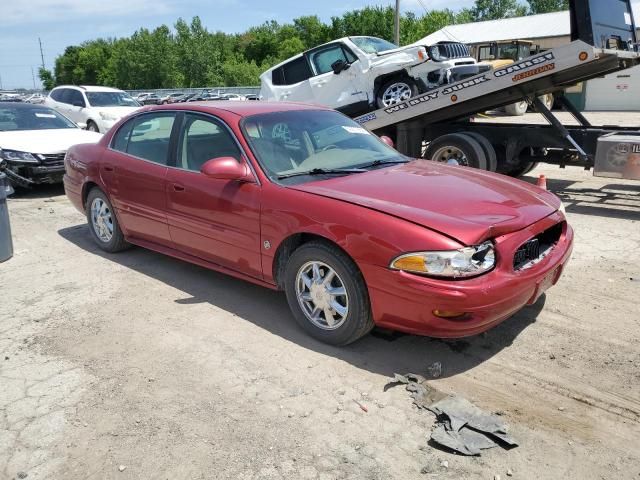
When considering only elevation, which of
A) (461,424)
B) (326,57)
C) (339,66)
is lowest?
(461,424)

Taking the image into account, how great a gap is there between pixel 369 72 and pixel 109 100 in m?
8.59

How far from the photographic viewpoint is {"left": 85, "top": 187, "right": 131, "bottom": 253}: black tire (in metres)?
5.68

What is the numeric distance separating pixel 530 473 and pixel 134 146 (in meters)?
4.43

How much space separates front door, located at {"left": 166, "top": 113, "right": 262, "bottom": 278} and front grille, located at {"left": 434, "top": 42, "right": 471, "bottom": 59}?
765 centimetres

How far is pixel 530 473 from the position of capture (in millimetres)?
2586

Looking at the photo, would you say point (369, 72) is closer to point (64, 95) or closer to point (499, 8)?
point (64, 95)

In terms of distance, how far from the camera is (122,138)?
5574 mm

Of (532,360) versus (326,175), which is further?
(326,175)

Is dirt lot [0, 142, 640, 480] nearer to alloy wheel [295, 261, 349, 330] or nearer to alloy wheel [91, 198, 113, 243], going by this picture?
alloy wheel [295, 261, 349, 330]

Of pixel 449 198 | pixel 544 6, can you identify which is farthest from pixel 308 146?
pixel 544 6

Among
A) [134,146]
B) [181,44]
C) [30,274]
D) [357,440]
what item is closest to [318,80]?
[134,146]

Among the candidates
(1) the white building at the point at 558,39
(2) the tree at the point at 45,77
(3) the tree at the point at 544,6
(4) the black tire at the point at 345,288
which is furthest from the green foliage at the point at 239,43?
(4) the black tire at the point at 345,288

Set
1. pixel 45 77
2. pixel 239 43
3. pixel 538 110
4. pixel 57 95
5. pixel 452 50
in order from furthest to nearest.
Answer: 1. pixel 45 77
2. pixel 239 43
3. pixel 57 95
4. pixel 452 50
5. pixel 538 110

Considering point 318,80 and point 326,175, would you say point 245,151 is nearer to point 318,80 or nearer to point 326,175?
point 326,175
